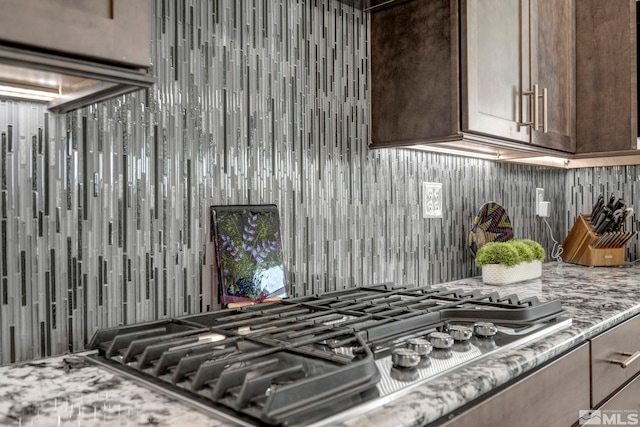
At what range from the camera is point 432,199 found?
6.59 ft

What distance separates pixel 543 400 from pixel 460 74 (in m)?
0.92

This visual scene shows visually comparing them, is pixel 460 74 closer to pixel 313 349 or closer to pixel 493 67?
pixel 493 67

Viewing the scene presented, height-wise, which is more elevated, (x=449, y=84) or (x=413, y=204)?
(x=449, y=84)

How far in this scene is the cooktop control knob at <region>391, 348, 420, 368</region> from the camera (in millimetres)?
868

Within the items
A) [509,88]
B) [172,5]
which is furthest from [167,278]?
[509,88]

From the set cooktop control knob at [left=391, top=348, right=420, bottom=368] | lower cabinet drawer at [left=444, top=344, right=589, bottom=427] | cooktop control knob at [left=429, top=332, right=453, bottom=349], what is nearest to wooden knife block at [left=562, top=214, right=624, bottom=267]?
lower cabinet drawer at [left=444, top=344, right=589, bottom=427]

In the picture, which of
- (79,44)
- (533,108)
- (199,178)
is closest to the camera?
(79,44)

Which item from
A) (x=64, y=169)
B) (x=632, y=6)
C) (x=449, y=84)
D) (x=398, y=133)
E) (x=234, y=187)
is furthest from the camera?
(x=632, y=6)

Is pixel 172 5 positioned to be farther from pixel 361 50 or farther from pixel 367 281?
pixel 367 281

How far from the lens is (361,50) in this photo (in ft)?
5.71

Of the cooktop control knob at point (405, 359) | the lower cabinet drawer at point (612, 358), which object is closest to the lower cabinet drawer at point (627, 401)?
the lower cabinet drawer at point (612, 358)

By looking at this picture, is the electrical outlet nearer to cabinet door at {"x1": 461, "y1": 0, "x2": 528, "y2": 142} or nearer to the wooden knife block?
the wooden knife block

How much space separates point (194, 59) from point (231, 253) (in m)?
0.48

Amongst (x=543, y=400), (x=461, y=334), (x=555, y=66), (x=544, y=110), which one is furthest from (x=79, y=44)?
(x=555, y=66)
